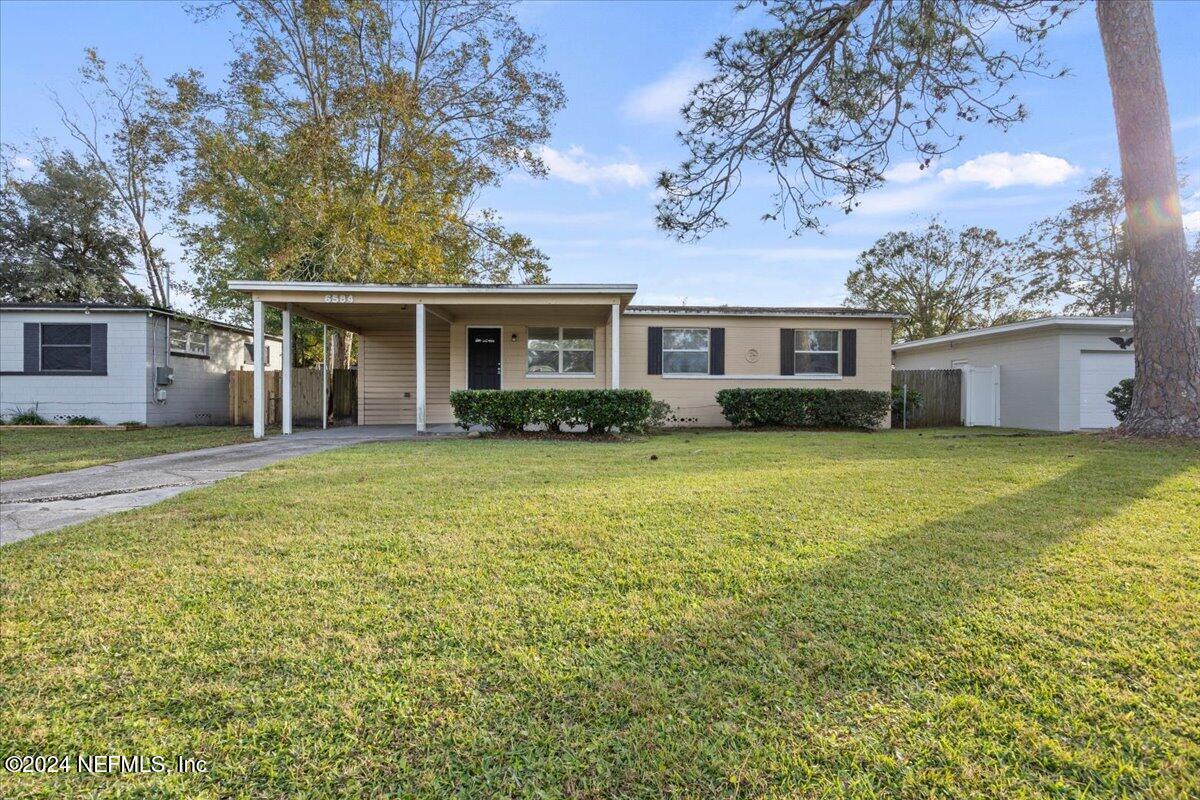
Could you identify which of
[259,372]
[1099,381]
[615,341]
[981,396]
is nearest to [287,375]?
[259,372]

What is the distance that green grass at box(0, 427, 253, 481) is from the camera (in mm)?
6605

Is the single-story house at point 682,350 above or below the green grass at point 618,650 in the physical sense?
above

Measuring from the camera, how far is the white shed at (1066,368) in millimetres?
12367

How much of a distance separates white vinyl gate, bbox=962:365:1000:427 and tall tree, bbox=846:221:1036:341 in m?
10.7

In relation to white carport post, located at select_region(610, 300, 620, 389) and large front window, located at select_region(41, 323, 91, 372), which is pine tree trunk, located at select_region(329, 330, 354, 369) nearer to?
large front window, located at select_region(41, 323, 91, 372)

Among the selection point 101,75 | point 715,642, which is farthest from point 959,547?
point 101,75

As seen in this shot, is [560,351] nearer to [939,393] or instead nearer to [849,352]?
[849,352]

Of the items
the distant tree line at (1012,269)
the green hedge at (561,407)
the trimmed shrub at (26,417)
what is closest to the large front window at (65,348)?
the trimmed shrub at (26,417)

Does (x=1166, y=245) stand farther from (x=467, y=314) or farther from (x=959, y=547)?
(x=467, y=314)

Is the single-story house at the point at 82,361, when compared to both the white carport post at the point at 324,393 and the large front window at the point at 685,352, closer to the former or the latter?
the white carport post at the point at 324,393

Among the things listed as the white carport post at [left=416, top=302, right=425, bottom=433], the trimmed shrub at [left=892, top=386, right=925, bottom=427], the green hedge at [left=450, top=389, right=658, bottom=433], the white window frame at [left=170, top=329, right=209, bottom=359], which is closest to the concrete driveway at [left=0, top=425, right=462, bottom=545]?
the white carport post at [left=416, top=302, right=425, bottom=433]

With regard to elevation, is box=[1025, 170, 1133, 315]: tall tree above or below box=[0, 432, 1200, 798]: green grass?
above

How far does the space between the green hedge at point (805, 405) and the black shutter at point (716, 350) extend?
1029 mm

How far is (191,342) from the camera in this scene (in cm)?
1429
